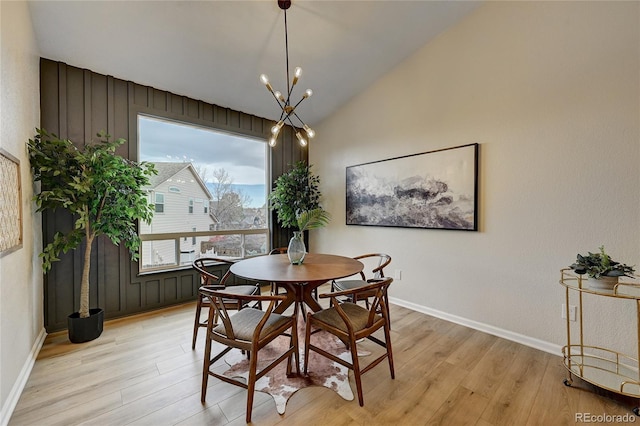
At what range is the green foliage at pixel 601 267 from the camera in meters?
1.83

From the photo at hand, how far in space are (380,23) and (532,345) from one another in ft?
11.8

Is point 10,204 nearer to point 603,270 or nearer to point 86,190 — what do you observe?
point 86,190

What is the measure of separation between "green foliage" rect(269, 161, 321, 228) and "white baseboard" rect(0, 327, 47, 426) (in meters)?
2.88

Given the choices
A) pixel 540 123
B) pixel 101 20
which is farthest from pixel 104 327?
pixel 540 123

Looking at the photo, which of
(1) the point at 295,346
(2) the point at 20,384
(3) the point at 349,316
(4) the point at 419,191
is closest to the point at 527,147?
(4) the point at 419,191

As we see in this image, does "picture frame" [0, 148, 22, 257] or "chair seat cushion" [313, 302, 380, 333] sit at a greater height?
"picture frame" [0, 148, 22, 257]

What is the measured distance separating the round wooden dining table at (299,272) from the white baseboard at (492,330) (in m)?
1.39

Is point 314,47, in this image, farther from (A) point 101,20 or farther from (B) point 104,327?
(B) point 104,327

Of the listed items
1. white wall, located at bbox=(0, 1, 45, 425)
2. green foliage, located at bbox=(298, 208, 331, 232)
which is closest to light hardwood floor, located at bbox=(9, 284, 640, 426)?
white wall, located at bbox=(0, 1, 45, 425)

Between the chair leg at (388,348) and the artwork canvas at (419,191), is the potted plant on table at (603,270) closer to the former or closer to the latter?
the artwork canvas at (419,191)

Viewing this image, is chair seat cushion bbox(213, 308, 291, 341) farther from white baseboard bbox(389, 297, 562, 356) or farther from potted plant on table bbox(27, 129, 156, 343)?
white baseboard bbox(389, 297, 562, 356)

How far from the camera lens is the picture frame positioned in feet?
5.54

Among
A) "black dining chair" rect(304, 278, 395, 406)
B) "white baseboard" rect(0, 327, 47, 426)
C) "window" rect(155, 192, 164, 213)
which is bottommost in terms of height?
"white baseboard" rect(0, 327, 47, 426)

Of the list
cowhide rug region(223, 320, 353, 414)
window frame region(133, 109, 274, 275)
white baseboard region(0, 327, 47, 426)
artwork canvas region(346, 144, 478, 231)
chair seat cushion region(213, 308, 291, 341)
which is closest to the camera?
white baseboard region(0, 327, 47, 426)
